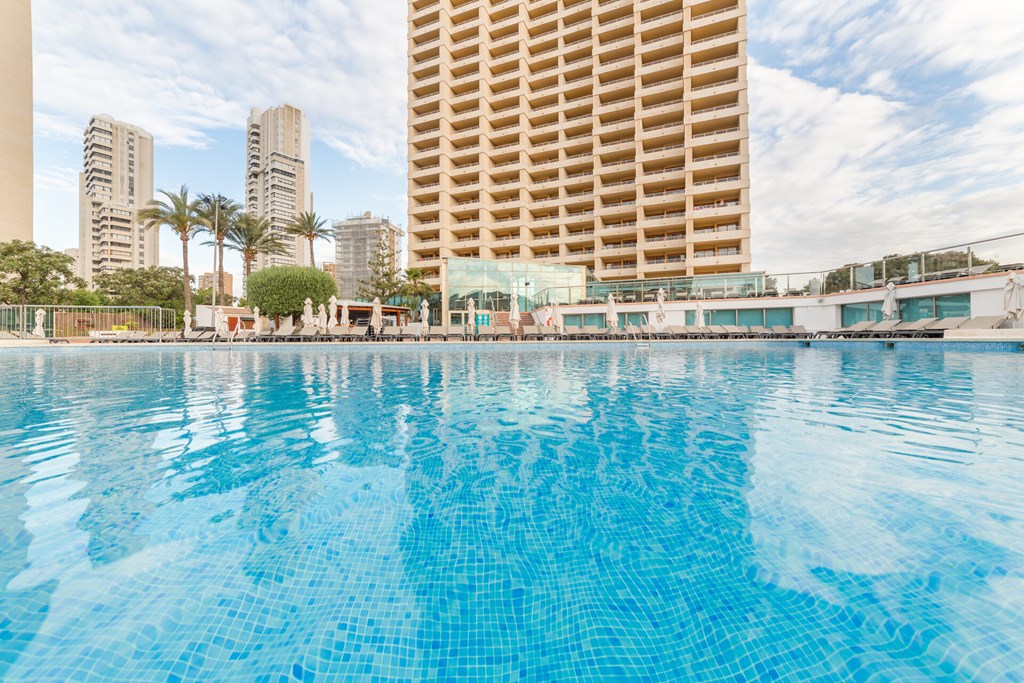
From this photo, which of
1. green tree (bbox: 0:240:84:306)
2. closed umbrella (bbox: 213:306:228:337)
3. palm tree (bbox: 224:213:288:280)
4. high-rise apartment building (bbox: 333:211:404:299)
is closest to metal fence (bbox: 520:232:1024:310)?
closed umbrella (bbox: 213:306:228:337)

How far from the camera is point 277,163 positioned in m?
98.4

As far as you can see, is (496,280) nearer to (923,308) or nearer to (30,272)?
(923,308)

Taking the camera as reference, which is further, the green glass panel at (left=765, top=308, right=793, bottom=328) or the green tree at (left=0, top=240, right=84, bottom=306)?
the green tree at (left=0, top=240, right=84, bottom=306)

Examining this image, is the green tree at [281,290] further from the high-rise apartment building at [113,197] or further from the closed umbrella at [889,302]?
the high-rise apartment building at [113,197]

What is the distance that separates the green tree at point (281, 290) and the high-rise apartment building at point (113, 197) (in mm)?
68019

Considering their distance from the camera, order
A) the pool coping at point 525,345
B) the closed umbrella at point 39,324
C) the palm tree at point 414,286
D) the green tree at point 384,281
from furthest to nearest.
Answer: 1. the green tree at point 384,281
2. the palm tree at point 414,286
3. the closed umbrella at point 39,324
4. the pool coping at point 525,345

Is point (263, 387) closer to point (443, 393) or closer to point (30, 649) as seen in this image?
point (443, 393)

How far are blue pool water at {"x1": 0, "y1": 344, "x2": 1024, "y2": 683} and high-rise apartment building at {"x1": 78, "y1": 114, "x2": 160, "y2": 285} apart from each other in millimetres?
101662

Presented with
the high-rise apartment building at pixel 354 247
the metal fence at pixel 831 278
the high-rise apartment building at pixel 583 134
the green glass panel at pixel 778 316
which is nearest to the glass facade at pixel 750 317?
the green glass panel at pixel 778 316

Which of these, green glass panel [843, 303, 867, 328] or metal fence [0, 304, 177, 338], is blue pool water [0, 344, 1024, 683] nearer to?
green glass panel [843, 303, 867, 328]

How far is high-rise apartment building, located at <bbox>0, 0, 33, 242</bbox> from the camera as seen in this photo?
44625mm

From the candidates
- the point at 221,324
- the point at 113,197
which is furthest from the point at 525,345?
the point at 113,197

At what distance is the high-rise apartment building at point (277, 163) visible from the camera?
100 meters

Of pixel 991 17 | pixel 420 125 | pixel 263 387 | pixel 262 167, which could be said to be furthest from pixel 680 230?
pixel 262 167
